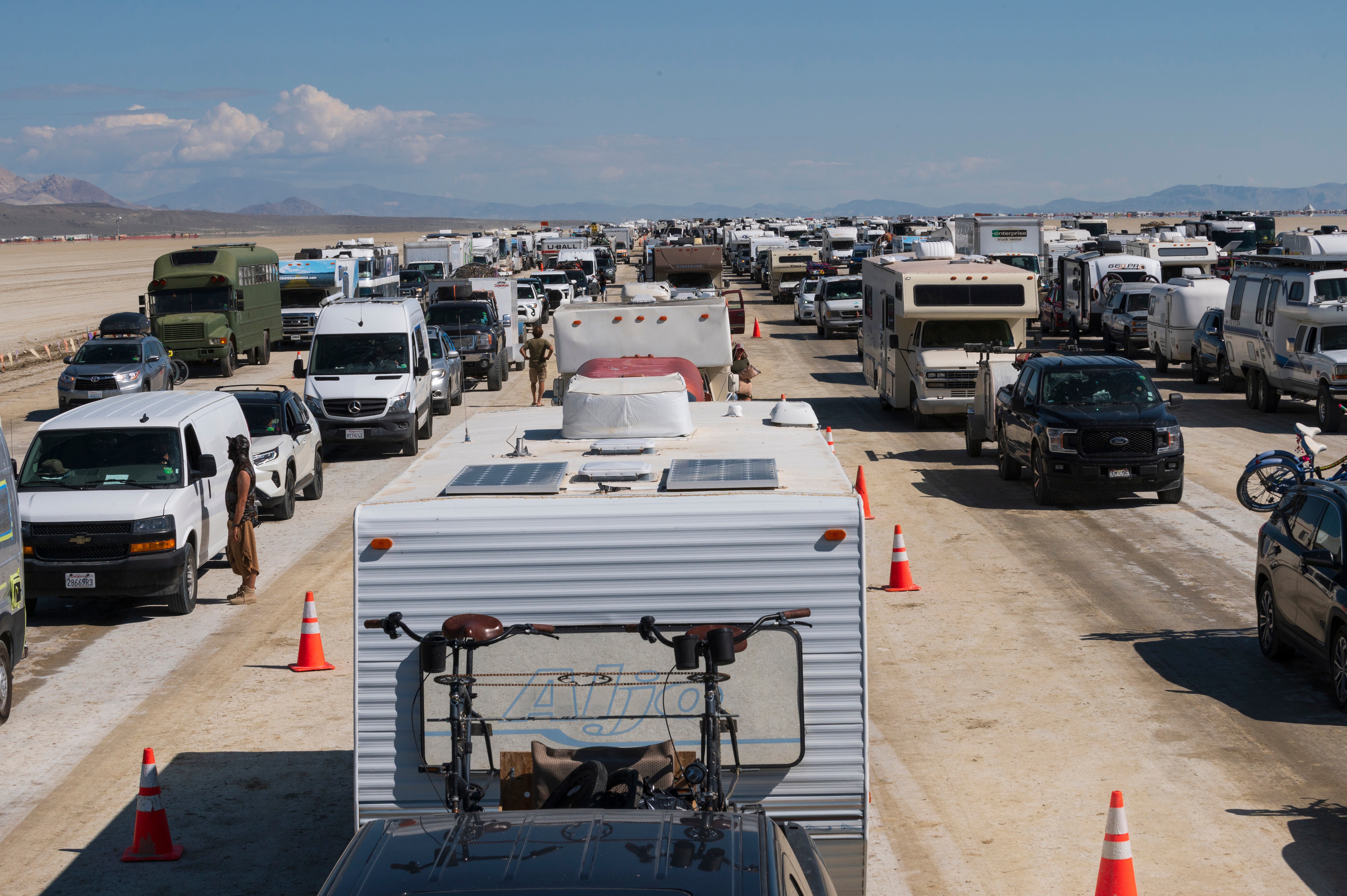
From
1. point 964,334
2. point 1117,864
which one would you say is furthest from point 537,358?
point 1117,864

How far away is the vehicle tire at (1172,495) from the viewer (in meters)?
18.8

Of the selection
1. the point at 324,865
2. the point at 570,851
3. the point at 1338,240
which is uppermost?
the point at 1338,240

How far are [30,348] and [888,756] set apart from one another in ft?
145

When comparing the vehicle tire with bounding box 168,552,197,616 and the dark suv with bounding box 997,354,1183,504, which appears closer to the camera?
the vehicle tire with bounding box 168,552,197,616

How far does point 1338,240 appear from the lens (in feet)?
109

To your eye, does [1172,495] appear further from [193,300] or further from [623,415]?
[193,300]

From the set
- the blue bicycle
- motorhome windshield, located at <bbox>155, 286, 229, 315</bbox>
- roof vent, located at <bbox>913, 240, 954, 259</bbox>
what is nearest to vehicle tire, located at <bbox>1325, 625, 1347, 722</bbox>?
the blue bicycle

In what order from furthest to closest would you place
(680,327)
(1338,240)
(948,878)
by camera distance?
(1338,240) → (680,327) → (948,878)

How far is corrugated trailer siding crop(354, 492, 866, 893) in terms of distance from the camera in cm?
652

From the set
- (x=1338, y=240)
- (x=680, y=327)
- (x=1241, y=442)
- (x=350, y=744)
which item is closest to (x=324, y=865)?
(x=350, y=744)

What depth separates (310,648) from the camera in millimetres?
12125

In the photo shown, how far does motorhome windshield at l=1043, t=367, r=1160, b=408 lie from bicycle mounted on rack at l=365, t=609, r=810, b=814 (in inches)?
561

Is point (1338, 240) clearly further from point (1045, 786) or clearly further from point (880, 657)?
point (1045, 786)

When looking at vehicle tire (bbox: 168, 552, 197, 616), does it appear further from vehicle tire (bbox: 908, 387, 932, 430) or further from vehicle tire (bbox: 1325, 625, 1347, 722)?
vehicle tire (bbox: 908, 387, 932, 430)
